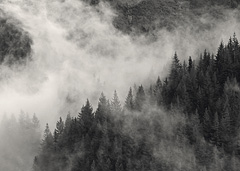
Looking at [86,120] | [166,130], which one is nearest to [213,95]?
[166,130]

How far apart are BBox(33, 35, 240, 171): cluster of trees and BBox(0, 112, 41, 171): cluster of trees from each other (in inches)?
848

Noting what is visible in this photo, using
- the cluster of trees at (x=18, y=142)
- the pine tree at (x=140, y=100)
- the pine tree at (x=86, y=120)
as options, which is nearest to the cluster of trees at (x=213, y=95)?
the pine tree at (x=140, y=100)

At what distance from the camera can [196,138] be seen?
140625mm

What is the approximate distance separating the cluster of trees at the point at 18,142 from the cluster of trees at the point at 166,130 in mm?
21549

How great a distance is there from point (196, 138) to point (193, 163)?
23.7ft

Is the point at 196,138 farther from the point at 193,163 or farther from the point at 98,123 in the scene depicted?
the point at 98,123

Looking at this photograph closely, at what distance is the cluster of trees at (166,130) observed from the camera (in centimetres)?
13875

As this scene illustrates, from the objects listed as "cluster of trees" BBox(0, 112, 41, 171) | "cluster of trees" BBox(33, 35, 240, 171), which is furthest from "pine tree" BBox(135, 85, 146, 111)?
"cluster of trees" BBox(0, 112, 41, 171)

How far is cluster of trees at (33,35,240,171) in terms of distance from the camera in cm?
13875

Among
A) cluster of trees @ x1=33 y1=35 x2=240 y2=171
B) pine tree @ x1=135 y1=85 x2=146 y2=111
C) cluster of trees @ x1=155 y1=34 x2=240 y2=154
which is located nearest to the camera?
cluster of trees @ x1=33 y1=35 x2=240 y2=171

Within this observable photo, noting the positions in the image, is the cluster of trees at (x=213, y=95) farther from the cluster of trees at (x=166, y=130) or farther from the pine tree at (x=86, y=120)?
the pine tree at (x=86, y=120)

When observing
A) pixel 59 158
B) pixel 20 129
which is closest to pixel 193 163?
pixel 59 158

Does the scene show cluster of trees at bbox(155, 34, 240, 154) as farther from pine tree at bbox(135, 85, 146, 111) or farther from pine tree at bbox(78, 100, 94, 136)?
pine tree at bbox(78, 100, 94, 136)

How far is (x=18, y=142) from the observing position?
597ft
